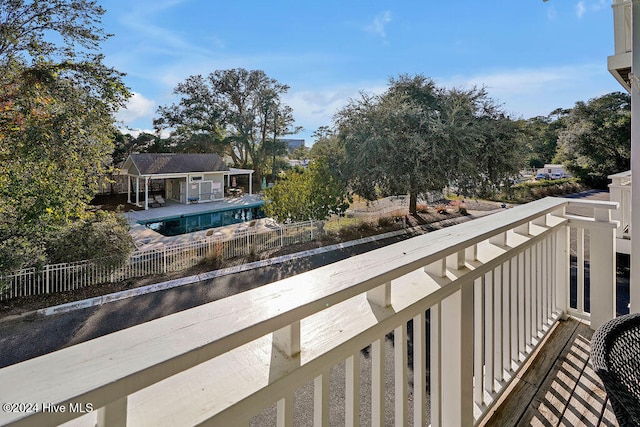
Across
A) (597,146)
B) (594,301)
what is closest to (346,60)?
(594,301)

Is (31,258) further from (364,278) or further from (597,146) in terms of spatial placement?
(597,146)

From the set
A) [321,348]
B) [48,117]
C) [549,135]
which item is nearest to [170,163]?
[48,117]

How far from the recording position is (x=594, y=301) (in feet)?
5.82

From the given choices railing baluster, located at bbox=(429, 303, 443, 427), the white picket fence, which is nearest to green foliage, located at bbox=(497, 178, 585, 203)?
the white picket fence

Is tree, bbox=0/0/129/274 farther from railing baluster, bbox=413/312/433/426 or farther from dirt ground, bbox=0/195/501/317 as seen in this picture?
railing baluster, bbox=413/312/433/426

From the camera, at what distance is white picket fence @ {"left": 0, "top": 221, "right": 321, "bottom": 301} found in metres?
4.38

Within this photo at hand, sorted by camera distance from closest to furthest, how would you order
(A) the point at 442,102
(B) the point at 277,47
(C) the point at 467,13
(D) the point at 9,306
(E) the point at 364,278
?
(E) the point at 364,278 → (D) the point at 9,306 → (C) the point at 467,13 → (B) the point at 277,47 → (A) the point at 442,102

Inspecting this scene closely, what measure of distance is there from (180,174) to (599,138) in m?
17.3

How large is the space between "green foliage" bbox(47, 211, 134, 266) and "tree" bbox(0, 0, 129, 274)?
0.48ft

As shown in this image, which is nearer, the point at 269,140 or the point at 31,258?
the point at 31,258

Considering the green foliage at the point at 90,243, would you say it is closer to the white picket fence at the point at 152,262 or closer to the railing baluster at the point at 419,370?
the white picket fence at the point at 152,262

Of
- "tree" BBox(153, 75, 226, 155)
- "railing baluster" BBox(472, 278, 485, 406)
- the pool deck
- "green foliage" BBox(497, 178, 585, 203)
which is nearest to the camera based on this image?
"railing baluster" BBox(472, 278, 485, 406)

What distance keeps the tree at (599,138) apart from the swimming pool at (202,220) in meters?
14.5

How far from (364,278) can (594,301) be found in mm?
1843
